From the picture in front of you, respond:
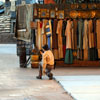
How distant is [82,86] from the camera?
379 inches

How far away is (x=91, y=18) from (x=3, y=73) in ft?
13.5

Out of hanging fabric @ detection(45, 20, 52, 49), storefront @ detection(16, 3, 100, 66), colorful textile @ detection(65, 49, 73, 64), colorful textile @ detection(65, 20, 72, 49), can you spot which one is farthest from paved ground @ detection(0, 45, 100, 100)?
hanging fabric @ detection(45, 20, 52, 49)

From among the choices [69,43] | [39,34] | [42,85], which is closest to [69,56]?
[69,43]

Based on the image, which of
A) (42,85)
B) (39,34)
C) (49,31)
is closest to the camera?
(42,85)

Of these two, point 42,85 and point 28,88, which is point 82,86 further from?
point 28,88

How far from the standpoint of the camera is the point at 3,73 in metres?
12.8

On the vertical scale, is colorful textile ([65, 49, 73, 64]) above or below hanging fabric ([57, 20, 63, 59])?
below

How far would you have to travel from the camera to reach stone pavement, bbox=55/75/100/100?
330 inches

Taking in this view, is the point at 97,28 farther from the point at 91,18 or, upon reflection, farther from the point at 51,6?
the point at 51,6

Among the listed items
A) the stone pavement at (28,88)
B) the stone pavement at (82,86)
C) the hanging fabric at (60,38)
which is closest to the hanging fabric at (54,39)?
the hanging fabric at (60,38)

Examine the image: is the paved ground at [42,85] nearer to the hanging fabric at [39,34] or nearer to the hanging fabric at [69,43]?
the hanging fabric at [69,43]

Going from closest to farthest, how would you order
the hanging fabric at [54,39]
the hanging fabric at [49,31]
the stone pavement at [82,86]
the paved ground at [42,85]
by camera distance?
1. the stone pavement at [82,86]
2. the paved ground at [42,85]
3. the hanging fabric at [49,31]
4. the hanging fabric at [54,39]

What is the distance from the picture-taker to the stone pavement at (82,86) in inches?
330

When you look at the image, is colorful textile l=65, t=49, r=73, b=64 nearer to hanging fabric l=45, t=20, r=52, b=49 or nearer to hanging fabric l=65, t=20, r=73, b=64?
hanging fabric l=65, t=20, r=73, b=64
